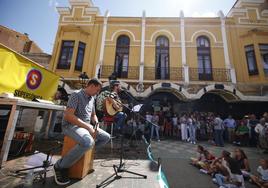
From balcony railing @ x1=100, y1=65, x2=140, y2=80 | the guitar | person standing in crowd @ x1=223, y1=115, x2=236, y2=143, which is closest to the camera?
the guitar

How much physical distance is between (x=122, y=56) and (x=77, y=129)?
393 inches

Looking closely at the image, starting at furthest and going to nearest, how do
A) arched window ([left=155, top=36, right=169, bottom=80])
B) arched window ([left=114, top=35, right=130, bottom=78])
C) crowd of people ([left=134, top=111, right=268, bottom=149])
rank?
arched window ([left=114, top=35, right=130, bottom=78])
arched window ([left=155, top=36, right=169, bottom=80])
crowd of people ([left=134, top=111, right=268, bottom=149])

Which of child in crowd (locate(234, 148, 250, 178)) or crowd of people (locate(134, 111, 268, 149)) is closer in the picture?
child in crowd (locate(234, 148, 250, 178))

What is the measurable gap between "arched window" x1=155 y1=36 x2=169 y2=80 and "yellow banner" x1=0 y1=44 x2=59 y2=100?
7432 millimetres

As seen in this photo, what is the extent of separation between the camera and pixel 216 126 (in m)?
7.21

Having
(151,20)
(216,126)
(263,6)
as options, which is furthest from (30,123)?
(263,6)

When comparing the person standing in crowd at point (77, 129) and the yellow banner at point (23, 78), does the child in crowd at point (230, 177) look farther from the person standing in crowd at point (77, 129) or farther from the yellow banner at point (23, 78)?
the yellow banner at point (23, 78)

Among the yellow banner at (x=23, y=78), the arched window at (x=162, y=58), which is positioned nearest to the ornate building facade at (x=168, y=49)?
the arched window at (x=162, y=58)

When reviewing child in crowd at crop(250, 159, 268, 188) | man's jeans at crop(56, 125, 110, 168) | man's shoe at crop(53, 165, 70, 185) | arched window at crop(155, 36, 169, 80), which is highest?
arched window at crop(155, 36, 169, 80)

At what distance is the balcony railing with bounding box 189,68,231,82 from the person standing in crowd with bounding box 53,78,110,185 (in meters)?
9.33

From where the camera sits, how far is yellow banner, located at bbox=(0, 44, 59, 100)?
3.63 m

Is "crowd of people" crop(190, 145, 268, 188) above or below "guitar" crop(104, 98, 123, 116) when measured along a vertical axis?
below

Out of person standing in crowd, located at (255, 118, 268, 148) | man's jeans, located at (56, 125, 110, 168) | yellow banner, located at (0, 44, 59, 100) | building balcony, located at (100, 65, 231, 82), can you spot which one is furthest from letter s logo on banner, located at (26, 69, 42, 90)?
person standing in crowd, located at (255, 118, 268, 148)

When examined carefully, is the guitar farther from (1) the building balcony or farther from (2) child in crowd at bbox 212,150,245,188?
(1) the building balcony
